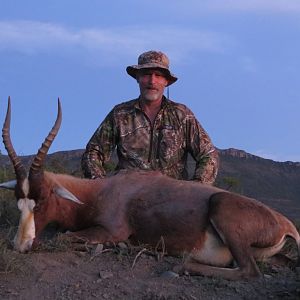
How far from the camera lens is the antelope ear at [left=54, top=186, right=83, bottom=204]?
7.18m

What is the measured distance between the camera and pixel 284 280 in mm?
6477

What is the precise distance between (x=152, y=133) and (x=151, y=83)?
64cm

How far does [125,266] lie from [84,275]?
465mm

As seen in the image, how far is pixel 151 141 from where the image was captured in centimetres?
915

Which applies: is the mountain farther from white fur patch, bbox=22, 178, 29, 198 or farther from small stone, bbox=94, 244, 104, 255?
white fur patch, bbox=22, 178, 29, 198

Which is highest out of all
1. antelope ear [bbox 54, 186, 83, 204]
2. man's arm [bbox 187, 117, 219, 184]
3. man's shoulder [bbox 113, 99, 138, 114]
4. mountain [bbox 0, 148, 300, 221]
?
man's shoulder [bbox 113, 99, 138, 114]

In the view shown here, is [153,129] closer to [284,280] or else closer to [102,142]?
[102,142]

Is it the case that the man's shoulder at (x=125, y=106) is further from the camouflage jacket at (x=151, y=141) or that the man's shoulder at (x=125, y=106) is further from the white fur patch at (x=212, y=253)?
the white fur patch at (x=212, y=253)

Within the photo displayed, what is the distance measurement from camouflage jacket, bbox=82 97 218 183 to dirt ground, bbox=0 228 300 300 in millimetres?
2376

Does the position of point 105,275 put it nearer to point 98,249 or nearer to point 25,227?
point 98,249

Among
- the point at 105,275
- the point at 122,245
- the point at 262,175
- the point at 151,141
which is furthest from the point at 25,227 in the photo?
the point at 262,175

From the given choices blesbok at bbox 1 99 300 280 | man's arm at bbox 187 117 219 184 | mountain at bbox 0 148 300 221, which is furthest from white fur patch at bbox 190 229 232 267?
mountain at bbox 0 148 300 221

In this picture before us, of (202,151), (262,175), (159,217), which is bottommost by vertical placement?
(262,175)

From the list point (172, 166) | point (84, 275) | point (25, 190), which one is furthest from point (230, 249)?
point (172, 166)
